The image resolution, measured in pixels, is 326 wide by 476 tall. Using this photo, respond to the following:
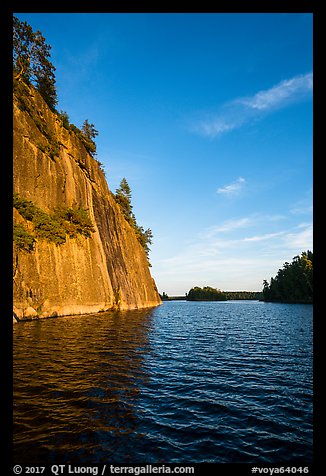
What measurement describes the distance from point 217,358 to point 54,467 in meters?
11.0

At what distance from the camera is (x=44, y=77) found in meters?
40.9

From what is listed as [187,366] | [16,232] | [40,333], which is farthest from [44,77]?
[187,366]

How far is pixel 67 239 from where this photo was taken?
34594mm

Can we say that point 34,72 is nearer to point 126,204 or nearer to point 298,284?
Answer: point 126,204

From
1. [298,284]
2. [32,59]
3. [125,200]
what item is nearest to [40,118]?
[32,59]

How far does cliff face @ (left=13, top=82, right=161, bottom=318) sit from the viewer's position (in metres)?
28.5

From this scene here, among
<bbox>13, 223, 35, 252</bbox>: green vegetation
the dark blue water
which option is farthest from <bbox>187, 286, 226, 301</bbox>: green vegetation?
the dark blue water

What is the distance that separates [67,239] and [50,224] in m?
3.74

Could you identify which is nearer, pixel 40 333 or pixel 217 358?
pixel 217 358

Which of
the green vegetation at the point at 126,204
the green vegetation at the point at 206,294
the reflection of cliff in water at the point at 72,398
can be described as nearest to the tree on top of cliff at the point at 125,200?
the green vegetation at the point at 126,204

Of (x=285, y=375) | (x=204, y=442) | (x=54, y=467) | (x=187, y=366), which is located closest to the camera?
(x=54, y=467)
